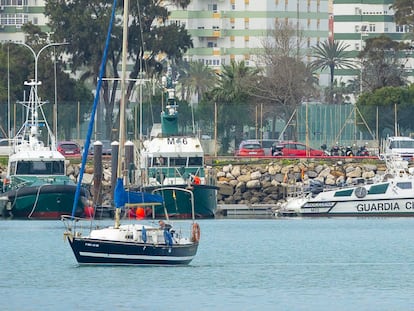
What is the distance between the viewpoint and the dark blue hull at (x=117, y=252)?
49.1 meters

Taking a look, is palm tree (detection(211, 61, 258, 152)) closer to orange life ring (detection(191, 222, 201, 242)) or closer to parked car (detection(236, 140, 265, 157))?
parked car (detection(236, 140, 265, 157))

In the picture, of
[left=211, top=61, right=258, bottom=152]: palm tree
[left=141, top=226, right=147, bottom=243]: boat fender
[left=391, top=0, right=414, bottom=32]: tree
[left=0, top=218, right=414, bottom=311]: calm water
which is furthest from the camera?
[left=391, top=0, right=414, bottom=32]: tree

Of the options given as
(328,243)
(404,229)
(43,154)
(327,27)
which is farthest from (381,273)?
(327,27)

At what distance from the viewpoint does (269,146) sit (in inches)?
4021

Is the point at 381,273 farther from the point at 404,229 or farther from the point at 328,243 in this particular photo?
the point at 404,229

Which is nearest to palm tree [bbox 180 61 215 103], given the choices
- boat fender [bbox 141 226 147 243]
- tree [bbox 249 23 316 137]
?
tree [bbox 249 23 316 137]

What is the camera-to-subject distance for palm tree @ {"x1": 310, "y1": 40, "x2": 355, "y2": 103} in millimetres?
155512

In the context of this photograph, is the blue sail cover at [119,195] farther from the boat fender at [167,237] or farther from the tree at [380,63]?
the tree at [380,63]

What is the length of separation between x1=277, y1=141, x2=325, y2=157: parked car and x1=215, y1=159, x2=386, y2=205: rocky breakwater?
3476 millimetres

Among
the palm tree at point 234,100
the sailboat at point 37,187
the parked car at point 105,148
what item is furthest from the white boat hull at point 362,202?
the palm tree at point 234,100

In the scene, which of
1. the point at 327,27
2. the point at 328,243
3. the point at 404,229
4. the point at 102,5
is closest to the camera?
the point at 328,243

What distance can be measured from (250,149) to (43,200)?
23.9m

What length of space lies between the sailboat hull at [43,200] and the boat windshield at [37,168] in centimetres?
146

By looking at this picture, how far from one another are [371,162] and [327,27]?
286 feet
